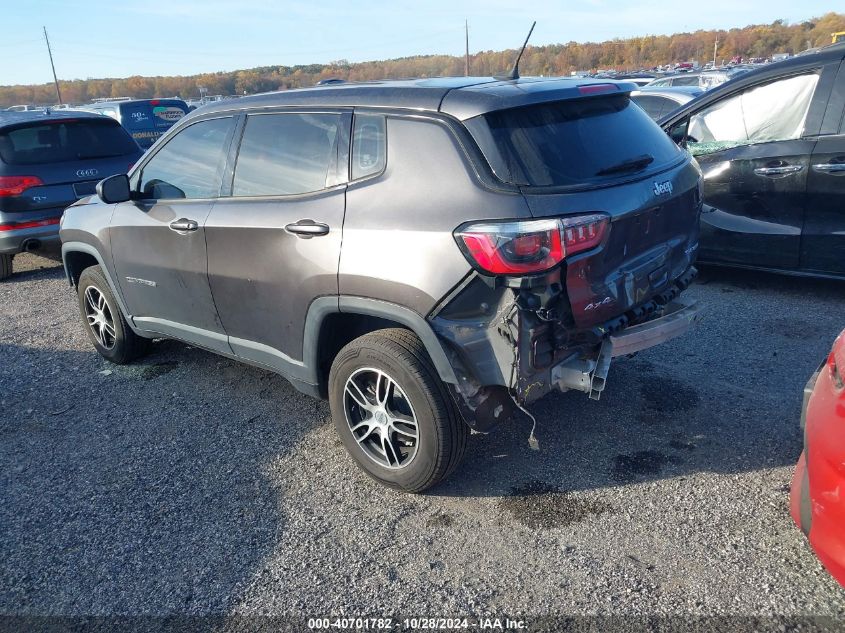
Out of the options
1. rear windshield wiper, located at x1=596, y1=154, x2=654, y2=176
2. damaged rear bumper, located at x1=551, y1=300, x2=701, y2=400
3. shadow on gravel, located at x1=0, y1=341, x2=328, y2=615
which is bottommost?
shadow on gravel, located at x1=0, y1=341, x2=328, y2=615

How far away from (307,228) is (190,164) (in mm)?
1279

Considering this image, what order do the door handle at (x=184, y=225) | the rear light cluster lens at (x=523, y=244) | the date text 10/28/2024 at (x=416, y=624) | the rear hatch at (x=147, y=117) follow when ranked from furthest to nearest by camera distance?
the rear hatch at (x=147, y=117), the door handle at (x=184, y=225), the rear light cluster lens at (x=523, y=244), the date text 10/28/2024 at (x=416, y=624)

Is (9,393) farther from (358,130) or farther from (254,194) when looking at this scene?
(358,130)

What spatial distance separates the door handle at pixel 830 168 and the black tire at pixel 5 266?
27.3 feet

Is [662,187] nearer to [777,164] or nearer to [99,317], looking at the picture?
[777,164]

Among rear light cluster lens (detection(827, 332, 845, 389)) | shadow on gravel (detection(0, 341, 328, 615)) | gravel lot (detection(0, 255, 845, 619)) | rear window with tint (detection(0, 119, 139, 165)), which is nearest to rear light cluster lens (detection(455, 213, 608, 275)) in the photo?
rear light cluster lens (detection(827, 332, 845, 389))

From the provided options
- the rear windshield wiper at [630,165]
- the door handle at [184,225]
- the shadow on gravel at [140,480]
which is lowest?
the shadow on gravel at [140,480]

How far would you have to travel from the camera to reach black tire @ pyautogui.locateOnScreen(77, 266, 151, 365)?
495cm

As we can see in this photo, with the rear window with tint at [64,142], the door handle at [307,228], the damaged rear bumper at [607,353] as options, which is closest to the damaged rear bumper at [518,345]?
the damaged rear bumper at [607,353]

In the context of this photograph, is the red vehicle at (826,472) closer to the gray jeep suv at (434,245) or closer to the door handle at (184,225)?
the gray jeep suv at (434,245)

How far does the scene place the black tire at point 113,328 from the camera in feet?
16.2

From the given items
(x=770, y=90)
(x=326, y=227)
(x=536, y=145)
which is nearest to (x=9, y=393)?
(x=326, y=227)

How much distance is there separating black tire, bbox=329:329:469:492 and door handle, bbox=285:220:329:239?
0.55 meters

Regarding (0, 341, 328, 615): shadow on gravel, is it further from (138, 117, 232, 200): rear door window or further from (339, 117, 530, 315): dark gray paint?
(138, 117, 232, 200): rear door window
